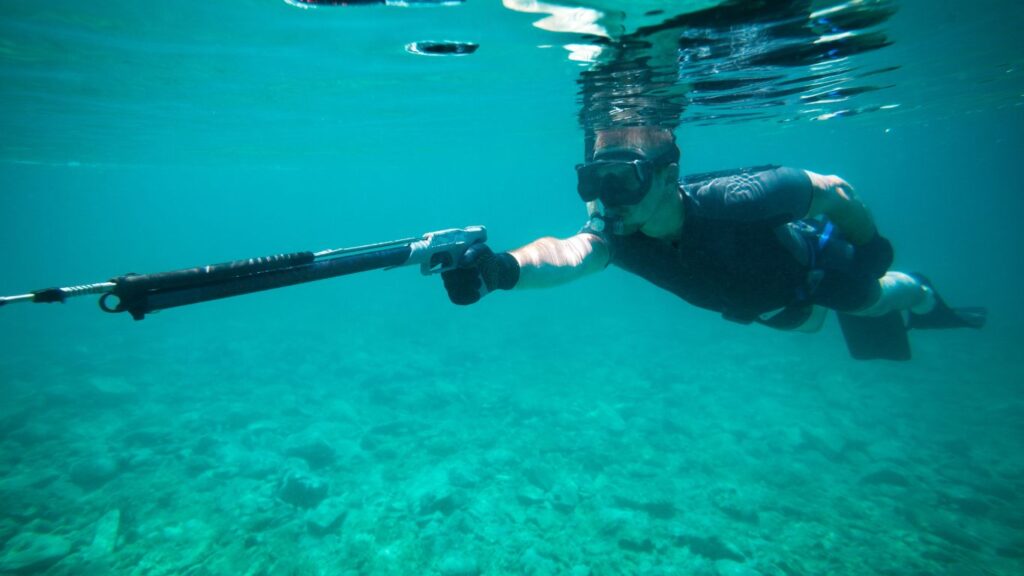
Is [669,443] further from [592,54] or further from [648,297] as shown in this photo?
[648,297]

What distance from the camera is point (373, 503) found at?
9.33 meters

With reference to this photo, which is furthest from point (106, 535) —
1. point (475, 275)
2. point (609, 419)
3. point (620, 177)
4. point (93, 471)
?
point (609, 419)

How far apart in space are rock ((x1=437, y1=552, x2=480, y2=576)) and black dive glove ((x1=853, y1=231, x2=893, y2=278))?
6.99 meters

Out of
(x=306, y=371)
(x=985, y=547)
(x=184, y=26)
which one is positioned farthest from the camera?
(x=306, y=371)

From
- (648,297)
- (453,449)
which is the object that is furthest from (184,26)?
(648,297)

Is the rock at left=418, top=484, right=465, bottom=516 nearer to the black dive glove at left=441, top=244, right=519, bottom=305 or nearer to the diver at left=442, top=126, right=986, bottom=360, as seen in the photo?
the diver at left=442, top=126, right=986, bottom=360

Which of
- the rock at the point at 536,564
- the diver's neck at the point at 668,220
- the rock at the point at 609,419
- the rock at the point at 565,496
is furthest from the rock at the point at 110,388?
the diver's neck at the point at 668,220

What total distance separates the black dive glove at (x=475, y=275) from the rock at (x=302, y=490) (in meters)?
8.81

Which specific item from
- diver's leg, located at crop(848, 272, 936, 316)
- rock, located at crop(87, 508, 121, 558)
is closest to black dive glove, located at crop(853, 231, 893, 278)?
diver's leg, located at crop(848, 272, 936, 316)

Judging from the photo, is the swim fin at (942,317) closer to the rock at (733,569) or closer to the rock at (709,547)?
the rock at (733,569)

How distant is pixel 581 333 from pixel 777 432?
14104 mm

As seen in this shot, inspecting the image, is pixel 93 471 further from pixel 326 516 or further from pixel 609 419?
pixel 609 419

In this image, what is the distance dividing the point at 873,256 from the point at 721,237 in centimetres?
191

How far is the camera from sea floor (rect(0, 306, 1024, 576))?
7.82 metres
